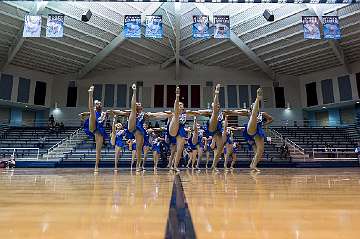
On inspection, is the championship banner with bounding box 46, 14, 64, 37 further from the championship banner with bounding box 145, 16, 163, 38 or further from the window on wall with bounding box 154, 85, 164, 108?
the window on wall with bounding box 154, 85, 164, 108

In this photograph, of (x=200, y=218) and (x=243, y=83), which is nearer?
(x=200, y=218)

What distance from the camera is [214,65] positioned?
2506 cm

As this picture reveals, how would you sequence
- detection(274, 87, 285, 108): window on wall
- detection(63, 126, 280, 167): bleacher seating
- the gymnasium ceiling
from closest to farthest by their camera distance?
detection(63, 126, 280, 167): bleacher seating → the gymnasium ceiling → detection(274, 87, 285, 108): window on wall

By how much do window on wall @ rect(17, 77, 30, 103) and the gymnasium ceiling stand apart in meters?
1.31

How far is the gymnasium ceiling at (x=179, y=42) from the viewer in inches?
659

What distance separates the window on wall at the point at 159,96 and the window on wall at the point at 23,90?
1014 cm

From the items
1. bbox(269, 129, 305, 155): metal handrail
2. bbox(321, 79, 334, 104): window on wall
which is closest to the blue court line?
bbox(269, 129, 305, 155): metal handrail

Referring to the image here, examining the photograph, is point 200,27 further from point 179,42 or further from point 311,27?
point 179,42

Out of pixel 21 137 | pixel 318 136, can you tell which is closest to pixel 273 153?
pixel 318 136

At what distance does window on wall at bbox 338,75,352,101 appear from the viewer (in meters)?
22.8

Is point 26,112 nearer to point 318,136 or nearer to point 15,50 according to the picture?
point 15,50

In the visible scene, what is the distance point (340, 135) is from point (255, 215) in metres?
22.8

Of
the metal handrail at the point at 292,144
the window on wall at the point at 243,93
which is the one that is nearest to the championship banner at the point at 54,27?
the metal handrail at the point at 292,144

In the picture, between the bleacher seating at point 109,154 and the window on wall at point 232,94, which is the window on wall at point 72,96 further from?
the window on wall at point 232,94
